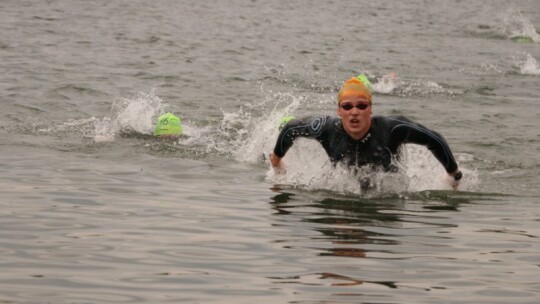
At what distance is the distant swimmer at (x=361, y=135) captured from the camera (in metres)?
10.4

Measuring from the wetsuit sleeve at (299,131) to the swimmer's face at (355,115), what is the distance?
33 cm

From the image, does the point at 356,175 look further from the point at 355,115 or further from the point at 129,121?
the point at 129,121

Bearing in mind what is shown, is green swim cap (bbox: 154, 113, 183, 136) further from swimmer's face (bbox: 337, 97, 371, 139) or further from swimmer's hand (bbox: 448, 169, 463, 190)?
swimmer's hand (bbox: 448, 169, 463, 190)

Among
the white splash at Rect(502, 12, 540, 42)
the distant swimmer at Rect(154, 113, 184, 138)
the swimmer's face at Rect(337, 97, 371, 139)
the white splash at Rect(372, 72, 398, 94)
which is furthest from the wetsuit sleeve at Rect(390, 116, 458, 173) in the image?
the white splash at Rect(502, 12, 540, 42)

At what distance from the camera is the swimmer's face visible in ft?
33.9

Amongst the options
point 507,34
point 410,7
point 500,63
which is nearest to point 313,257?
point 500,63

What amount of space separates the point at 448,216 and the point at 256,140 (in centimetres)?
498

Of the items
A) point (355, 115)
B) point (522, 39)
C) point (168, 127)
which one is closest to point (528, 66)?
point (522, 39)

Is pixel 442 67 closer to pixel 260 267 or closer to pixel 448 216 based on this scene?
pixel 448 216

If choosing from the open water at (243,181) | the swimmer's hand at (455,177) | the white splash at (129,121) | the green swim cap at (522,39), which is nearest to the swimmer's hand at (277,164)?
the open water at (243,181)

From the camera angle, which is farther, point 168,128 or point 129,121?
point 129,121

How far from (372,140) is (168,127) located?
500 cm

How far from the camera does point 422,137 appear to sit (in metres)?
10.4

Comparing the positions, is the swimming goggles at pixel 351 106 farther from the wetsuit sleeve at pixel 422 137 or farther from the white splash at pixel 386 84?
the white splash at pixel 386 84
